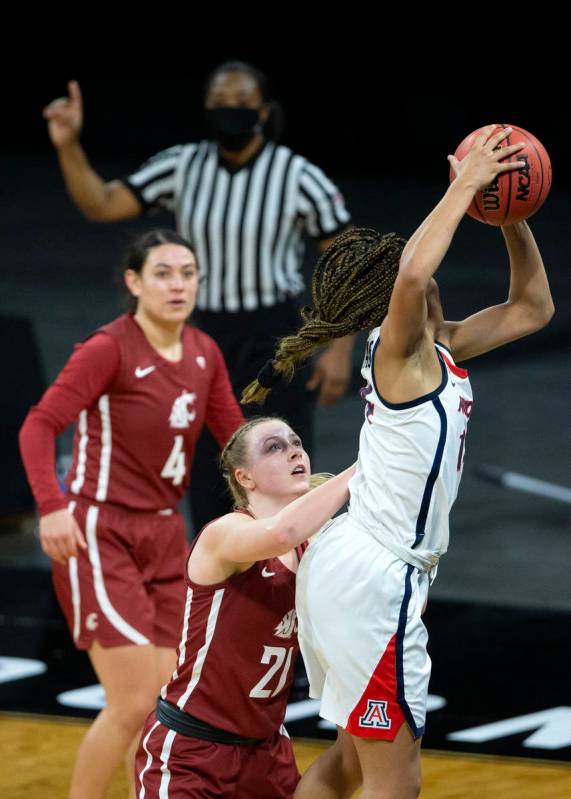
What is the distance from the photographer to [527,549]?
7094 millimetres

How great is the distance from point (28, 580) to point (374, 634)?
3.56 m

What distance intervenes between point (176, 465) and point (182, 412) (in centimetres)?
17

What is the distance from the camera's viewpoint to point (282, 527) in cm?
346

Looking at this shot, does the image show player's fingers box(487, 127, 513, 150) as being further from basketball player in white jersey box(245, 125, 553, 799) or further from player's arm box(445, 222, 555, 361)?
player's arm box(445, 222, 555, 361)

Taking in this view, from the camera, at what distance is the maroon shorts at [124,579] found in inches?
183

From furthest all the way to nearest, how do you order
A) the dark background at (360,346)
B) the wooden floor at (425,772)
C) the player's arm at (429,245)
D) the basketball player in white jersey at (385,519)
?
the dark background at (360,346) → the wooden floor at (425,772) → the basketball player in white jersey at (385,519) → the player's arm at (429,245)

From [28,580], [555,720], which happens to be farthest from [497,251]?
[555,720]

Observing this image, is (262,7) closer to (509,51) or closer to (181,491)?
(509,51)

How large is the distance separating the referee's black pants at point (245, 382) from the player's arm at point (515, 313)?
86.1 inches

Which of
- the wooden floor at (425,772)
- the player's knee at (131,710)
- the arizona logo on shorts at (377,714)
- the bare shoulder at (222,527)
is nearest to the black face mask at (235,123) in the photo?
the wooden floor at (425,772)

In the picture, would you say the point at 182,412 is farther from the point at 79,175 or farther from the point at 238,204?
the point at 79,175

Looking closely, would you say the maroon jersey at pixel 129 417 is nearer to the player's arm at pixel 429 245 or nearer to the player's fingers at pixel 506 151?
the player's arm at pixel 429 245

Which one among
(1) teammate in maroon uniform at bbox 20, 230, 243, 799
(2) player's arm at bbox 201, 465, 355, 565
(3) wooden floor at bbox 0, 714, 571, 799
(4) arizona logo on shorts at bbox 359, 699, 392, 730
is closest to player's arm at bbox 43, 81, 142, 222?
(1) teammate in maroon uniform at bbox 20, 230, 243, 799

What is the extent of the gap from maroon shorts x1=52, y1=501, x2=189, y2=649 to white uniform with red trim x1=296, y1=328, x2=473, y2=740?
48.4 inches
